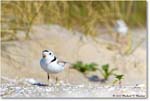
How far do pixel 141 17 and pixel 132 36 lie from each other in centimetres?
18

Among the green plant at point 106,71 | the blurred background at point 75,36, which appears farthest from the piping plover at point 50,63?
the green plant at point 106,71

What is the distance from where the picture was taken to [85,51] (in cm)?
412

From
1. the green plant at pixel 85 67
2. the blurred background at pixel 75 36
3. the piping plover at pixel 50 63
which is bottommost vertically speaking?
the piping plover at pixel 50 63

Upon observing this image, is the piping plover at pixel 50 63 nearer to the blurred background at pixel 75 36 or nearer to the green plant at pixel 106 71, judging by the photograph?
the blurred background at pixel 75 36

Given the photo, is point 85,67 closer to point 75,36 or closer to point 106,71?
point 106,71

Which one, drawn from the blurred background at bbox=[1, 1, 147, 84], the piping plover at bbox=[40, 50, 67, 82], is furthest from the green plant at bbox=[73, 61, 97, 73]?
the piping plover at bbox=[40, 50, 67, 82]

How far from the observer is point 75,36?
14.1 ft

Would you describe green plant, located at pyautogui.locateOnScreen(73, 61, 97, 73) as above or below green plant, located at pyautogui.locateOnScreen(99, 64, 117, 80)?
above

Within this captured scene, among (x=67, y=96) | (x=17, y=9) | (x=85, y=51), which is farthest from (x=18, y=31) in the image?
(x=67, y=96)

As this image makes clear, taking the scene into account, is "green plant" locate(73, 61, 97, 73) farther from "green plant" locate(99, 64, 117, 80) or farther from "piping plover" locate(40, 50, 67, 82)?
"piping plover" locate(40, 50, 67, 82)

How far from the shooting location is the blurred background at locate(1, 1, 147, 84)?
377 cm

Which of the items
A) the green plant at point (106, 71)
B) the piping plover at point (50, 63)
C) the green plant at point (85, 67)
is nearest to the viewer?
the piping plover at point (50, 63)

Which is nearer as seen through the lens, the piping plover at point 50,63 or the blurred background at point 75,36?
the piping plover at point 50,63

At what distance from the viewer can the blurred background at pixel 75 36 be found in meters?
3.77
